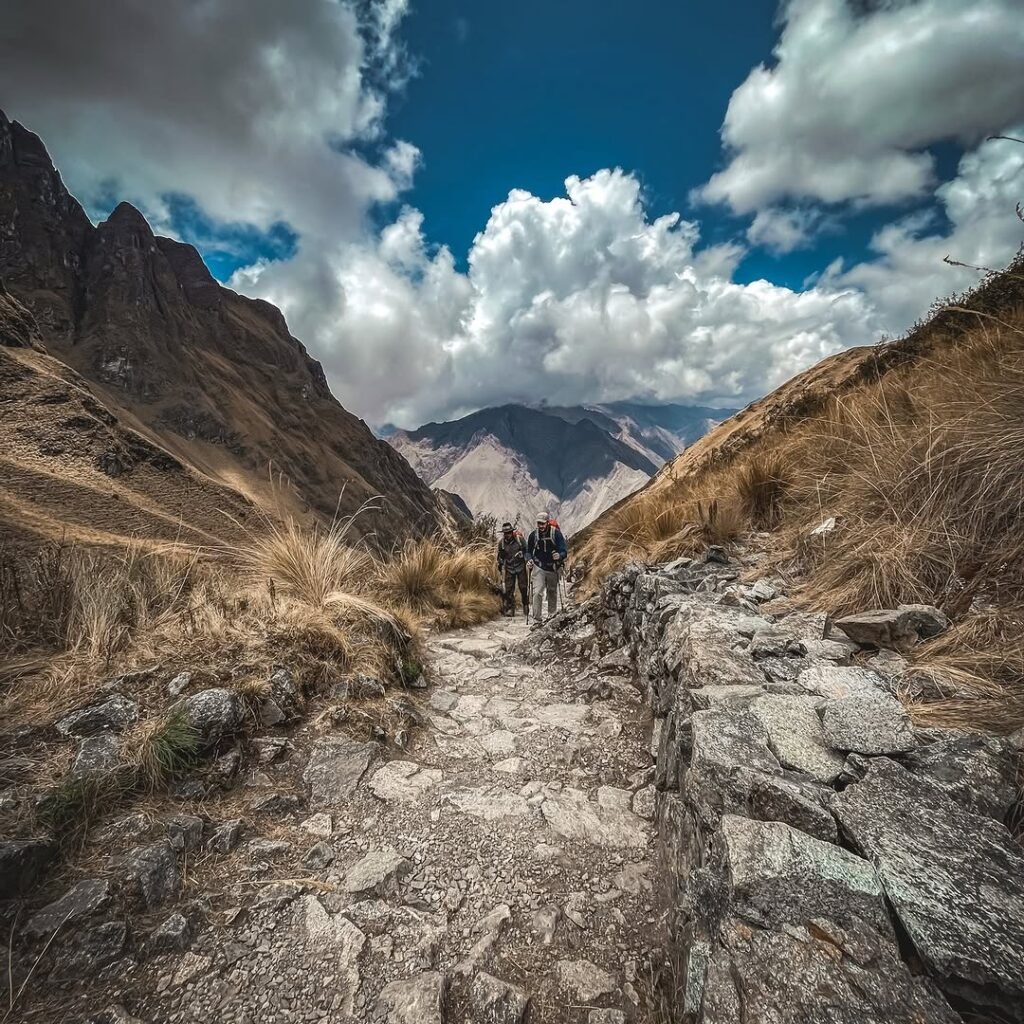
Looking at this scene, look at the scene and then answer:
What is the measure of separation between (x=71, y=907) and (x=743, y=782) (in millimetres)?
2315

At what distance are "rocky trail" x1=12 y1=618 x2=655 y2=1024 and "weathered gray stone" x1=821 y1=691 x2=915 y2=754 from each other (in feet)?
3.43

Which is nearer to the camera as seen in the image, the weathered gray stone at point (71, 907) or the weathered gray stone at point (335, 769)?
the weathered gray stone at point (71, 907)

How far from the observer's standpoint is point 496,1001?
1536mm

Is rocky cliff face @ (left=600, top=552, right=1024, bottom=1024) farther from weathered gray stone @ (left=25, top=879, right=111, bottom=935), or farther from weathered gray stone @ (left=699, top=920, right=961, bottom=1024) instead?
weathered gray stone @ (left=25, top=879, right=111, bottom=935)

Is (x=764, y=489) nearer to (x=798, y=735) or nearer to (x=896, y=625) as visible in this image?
(x=896, y=625)

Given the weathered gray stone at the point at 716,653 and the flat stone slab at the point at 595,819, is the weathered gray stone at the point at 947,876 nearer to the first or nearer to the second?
the weathered gray stone at the point at 716,653

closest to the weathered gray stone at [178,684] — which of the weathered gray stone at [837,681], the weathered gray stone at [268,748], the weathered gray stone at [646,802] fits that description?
the weathered gray stone at [268,748]

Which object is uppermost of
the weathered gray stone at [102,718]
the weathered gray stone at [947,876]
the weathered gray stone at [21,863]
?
the weathered gray stone at [947,876]

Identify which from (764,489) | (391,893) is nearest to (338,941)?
(391,893)

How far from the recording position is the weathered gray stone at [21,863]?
1591 millimetres

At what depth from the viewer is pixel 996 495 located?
7.65 ft

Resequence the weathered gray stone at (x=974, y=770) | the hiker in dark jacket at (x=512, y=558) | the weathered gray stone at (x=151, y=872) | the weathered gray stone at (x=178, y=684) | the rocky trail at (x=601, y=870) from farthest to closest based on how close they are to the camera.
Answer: the hiker in dark jacket at (x=512, y=558) < the weathered gray stone at (x=178, y=684) < the weathered gray stone at (x=151, y=872) < the weathered gray stone at (x=974, y=770) < the rocky trail at (x=601, y=870)

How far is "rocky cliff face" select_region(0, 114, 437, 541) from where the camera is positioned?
43438 mm

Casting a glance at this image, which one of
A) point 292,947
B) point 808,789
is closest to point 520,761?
→ point 292,947
